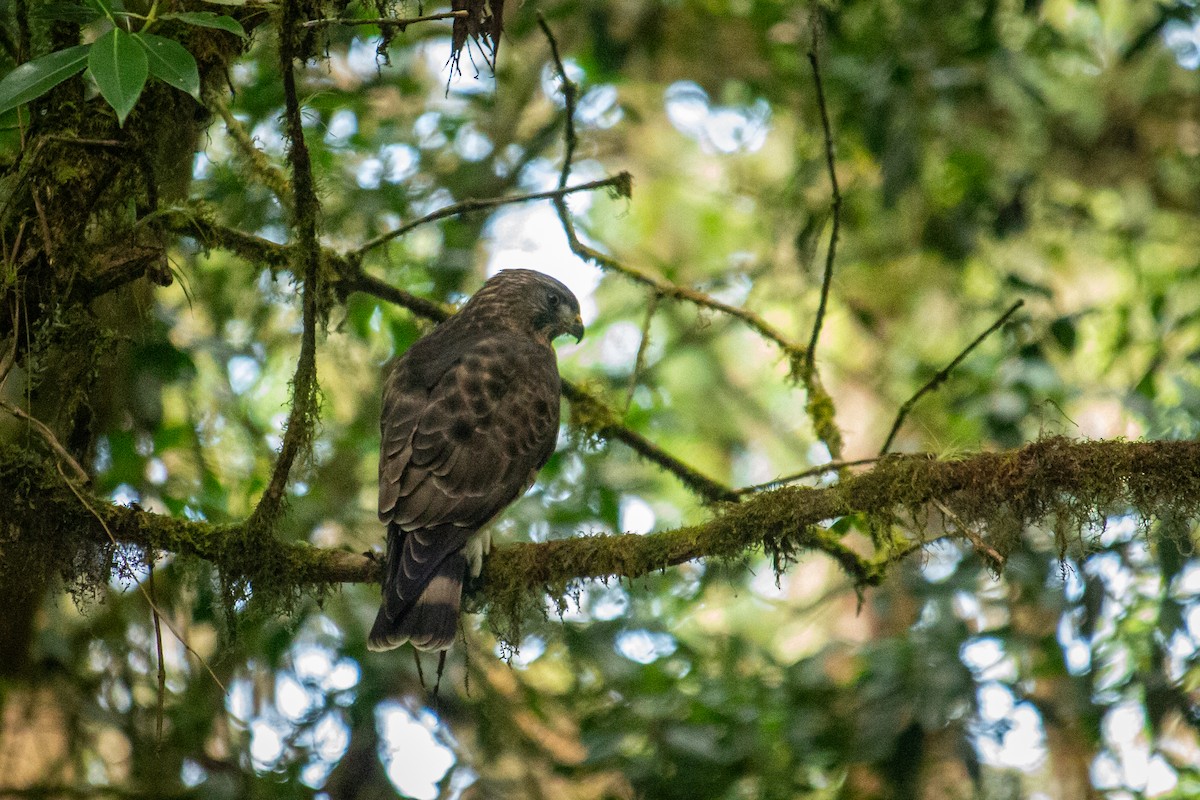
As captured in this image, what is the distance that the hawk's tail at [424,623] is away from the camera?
13.0ft

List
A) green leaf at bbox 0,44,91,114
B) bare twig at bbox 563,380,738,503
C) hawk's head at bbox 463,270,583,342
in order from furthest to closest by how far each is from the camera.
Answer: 1. hawk's head at bbox 463,270,583,342
2. bare twig at bbox 563,380,738,503
3. green leaf at bbox 0,44,91,114

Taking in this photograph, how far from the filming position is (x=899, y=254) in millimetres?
7672

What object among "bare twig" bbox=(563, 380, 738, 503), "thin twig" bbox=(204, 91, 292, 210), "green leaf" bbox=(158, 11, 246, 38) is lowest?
"green leaf" bbox=(158, 11, 246, 38)

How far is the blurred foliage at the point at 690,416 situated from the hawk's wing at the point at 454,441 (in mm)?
357

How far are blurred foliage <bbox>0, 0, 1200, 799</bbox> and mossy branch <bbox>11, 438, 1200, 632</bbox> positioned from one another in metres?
0.17

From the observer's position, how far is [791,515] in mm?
3406

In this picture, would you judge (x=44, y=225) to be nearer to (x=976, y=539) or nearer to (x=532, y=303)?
(x=532, y=303)

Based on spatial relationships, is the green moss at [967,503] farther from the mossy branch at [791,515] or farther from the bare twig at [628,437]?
the bare twig at [628,437]

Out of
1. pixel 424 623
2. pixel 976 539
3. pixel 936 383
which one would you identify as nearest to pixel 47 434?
pixel 424 623

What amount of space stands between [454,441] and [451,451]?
50 mm

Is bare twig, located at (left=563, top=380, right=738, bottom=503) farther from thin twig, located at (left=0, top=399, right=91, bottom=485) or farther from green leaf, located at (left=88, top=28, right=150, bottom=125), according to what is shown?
green leaf, located at (left=88, top=28, right=150, bottom=125)

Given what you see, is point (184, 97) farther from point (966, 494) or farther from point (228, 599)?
point (966, 494)

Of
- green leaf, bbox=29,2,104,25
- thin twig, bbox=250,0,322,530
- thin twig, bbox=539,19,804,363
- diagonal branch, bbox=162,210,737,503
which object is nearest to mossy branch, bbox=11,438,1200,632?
thin twig, bbox=250,0,322,530

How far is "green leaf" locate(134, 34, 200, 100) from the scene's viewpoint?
A: 8.25 ft
